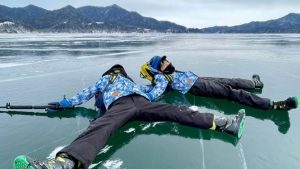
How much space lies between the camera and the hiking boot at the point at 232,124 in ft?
13.8

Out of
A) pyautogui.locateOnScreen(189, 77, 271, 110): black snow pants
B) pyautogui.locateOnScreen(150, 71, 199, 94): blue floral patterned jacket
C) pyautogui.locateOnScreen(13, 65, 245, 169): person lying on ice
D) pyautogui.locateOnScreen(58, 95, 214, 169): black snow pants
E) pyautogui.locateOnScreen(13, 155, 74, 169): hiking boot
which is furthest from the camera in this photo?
pyautogui.locateOnScreen(150, 71, 199, 94): blue floral patterned jacket

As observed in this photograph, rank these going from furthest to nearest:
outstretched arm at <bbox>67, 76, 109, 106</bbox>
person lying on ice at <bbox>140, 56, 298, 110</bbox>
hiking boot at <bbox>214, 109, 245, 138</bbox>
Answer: person lying on ice at <bbox>140, 56, 298, 110</bbox>, outstretched arm at <bbox>67, 76, 109, 106</bbox>, hiking boot at <bbox>214, 109, 245, 138</bbox>

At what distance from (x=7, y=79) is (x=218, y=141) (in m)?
6.73

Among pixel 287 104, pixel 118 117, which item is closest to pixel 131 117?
pixel 118 117

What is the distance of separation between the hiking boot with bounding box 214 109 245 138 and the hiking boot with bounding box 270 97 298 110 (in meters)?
1.34

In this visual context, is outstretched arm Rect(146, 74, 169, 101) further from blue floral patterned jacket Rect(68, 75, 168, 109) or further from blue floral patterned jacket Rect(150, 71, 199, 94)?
blue floral patterned jacket Rect(150, 71, 199, 94)

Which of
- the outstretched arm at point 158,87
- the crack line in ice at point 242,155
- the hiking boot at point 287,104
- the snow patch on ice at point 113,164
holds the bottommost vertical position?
the snow patch on ice at point 113,164

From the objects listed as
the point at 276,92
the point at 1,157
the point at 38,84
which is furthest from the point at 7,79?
the point at 276,92

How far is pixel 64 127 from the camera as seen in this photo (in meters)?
4.90

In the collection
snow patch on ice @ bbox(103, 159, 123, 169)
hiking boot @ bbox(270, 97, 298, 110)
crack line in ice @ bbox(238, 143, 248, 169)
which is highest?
hiking boot @ bbox(270, 97, 298, 110)

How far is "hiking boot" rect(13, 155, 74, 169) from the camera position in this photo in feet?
9.46

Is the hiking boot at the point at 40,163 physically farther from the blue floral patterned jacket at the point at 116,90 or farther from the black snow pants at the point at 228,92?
the black snow pants at the point at 228,92

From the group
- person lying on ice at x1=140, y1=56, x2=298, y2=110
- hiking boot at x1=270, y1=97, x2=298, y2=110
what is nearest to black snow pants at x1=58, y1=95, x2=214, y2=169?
person lying on ice at x1=140, y1=56, x2=298, y2=110

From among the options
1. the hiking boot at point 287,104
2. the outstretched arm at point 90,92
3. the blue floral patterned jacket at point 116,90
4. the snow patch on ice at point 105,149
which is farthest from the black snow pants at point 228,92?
the snow patch on ice at point 105,149
